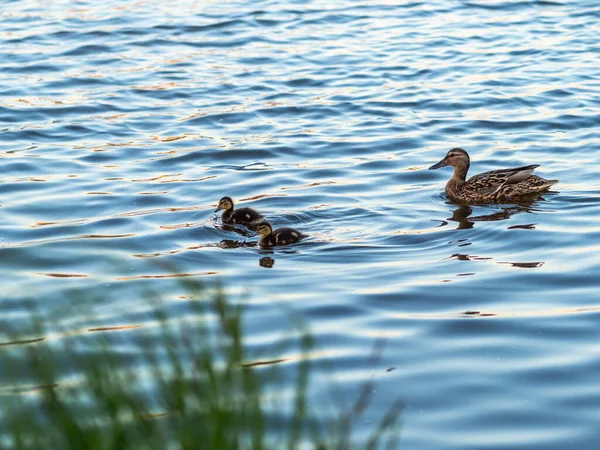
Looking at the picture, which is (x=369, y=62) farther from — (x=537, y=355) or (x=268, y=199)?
(x=537, y=355)

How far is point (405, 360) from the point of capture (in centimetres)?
607

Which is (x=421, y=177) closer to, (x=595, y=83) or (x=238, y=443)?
(x=595, y=83)

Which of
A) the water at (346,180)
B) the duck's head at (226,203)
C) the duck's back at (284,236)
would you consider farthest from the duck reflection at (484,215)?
the duck's head at (226,203)

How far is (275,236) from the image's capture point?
27.7 feet

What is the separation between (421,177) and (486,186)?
0.96m

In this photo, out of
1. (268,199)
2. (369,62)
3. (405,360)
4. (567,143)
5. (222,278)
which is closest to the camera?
(405,360)

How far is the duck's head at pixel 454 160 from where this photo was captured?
34.6 feet

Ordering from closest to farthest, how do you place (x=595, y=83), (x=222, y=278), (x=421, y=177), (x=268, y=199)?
(x=222, y=278), (x=268, y=199), (x=421, y=177), (x=595, y=83)

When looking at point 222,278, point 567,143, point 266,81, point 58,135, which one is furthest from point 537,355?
point 266,81

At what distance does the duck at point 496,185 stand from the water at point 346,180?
0.64 feet

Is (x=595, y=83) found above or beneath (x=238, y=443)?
beneath

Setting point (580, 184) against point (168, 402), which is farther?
point (580, 184)

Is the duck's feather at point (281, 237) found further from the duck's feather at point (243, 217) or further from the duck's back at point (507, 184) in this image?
the duck's back at point (507, 184)

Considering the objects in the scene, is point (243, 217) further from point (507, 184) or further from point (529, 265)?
point (507, 184)
